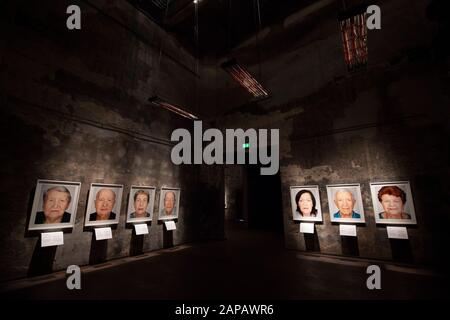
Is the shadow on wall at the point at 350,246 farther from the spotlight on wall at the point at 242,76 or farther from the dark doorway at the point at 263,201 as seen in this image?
the dark doorway at the point at 263,201

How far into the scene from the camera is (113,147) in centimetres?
612

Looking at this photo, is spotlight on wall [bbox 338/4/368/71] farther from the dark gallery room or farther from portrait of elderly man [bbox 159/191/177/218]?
portrait of elderly man [bbox 159/191/177/218]

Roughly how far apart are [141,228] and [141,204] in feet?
2.40

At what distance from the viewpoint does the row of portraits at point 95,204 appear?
458 centimetres

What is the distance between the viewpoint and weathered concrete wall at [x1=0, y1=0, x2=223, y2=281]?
4414mm

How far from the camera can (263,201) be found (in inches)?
548

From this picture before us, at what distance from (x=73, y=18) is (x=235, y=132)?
20.1ft

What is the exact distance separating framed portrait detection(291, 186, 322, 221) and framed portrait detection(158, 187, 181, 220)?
4.16m

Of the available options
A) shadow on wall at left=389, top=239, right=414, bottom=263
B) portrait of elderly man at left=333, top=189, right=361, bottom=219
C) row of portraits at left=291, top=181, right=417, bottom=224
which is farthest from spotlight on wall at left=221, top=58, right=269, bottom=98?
shadow on wall at left=389, top=239, right=414, bottom=263

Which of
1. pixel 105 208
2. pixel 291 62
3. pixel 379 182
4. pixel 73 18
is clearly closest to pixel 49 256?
pixel 105 208

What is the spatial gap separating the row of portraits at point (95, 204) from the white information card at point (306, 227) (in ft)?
14.4

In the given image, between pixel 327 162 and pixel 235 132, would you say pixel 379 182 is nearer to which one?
pixel 327 162

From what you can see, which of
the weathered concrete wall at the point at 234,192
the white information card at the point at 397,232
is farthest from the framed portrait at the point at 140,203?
the weathered concrete wall at the point at 234,192

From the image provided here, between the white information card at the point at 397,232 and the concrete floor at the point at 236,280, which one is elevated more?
the white information card at the point at 397,232
